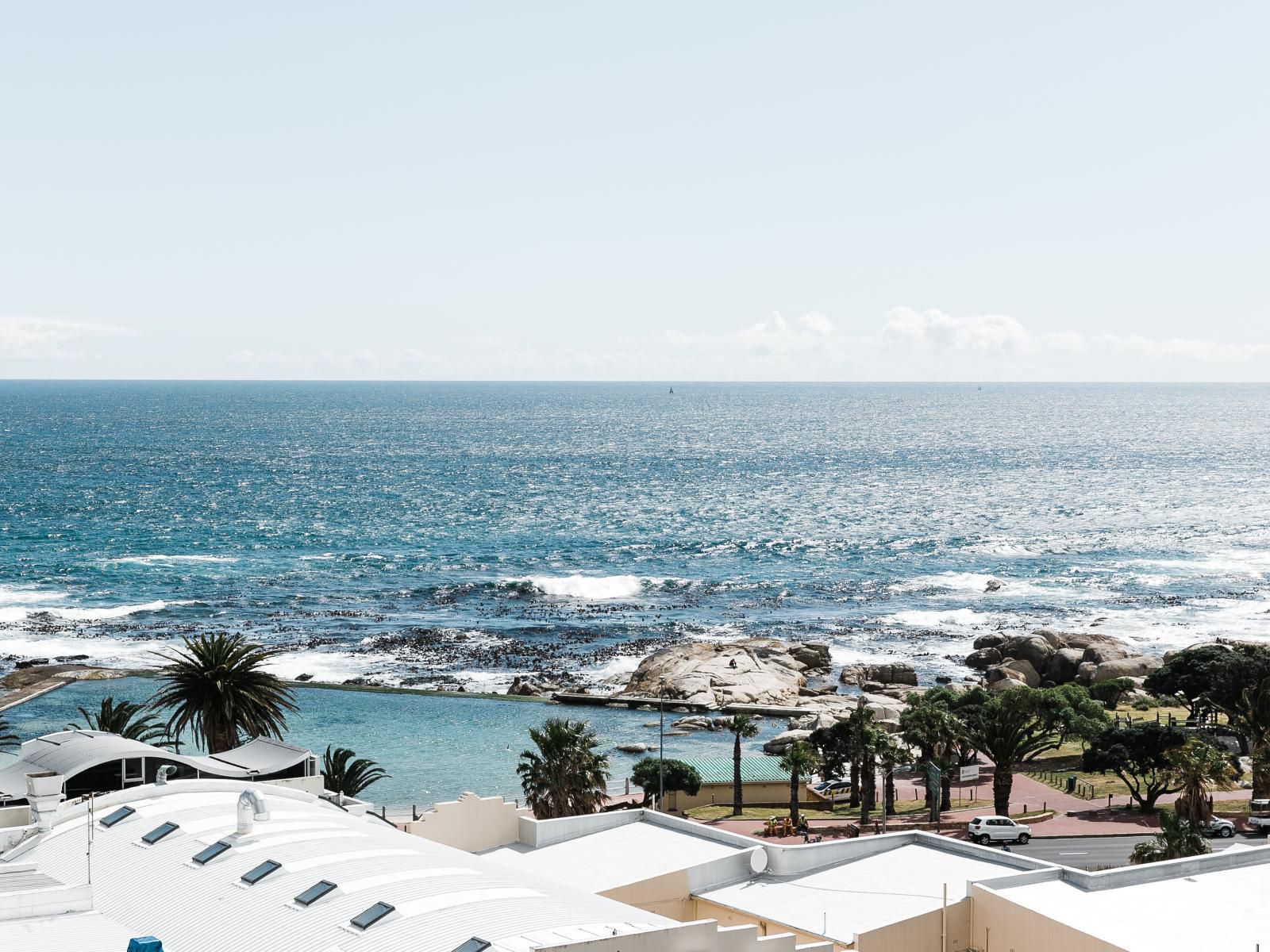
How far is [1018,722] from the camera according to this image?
64625 millimetres

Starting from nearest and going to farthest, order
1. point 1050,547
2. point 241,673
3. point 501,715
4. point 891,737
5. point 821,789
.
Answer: point 241,673 → point 891,737 → point 821,789 → point 501,715 → point 1050,547

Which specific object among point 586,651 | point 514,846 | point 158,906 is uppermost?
point 158,906

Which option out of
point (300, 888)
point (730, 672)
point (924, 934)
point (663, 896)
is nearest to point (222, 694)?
point (663, 896)

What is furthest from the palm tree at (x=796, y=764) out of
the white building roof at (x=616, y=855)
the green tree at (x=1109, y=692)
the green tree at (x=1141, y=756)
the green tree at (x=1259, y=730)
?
the green tree at (x=1109, y=692)

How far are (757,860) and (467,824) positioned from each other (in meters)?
9.41

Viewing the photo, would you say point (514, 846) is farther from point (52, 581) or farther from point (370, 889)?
point (52, 581)

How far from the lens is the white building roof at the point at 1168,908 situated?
32.7 m

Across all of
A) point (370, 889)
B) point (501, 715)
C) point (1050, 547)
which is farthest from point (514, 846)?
point (1050, 547)

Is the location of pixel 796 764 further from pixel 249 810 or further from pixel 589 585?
pixel 589 585

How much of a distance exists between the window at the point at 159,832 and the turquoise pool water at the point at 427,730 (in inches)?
1408

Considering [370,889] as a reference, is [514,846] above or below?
below

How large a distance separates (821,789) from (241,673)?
101 feet

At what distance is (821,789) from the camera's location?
234 ft

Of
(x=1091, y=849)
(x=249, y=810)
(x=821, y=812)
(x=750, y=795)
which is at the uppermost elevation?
(x=249, y=810)
